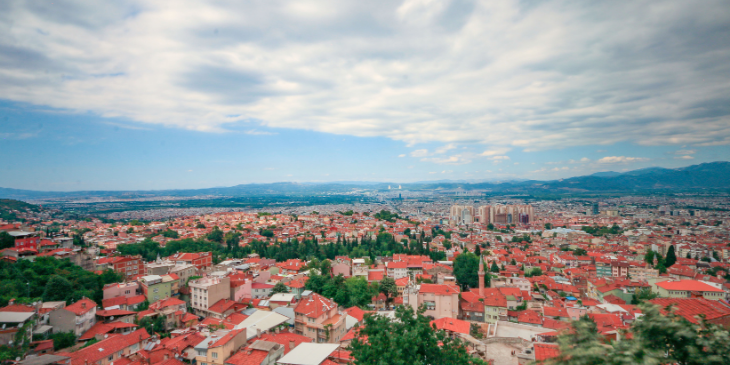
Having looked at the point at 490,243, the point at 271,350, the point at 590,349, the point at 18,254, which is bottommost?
the point at 490,243

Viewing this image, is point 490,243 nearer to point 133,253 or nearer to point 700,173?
point 133,253

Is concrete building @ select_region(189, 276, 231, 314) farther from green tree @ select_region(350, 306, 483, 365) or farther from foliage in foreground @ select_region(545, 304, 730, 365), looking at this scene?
foliage in foreground @ select_region(545, 304, 730, 365)

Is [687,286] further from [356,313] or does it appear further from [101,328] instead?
[101,328]

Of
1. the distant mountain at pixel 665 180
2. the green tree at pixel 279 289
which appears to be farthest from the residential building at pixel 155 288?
the distant mountain at pixel 665 180

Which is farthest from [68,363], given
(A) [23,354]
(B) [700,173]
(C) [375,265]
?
(B) [700,173]

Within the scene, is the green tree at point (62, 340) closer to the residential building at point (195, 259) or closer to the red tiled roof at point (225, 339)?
the red tiled roof at point (225, 339)

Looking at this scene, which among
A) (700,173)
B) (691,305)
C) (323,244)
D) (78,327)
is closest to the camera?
(691,305)

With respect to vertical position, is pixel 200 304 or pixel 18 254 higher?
pixel 18 254
